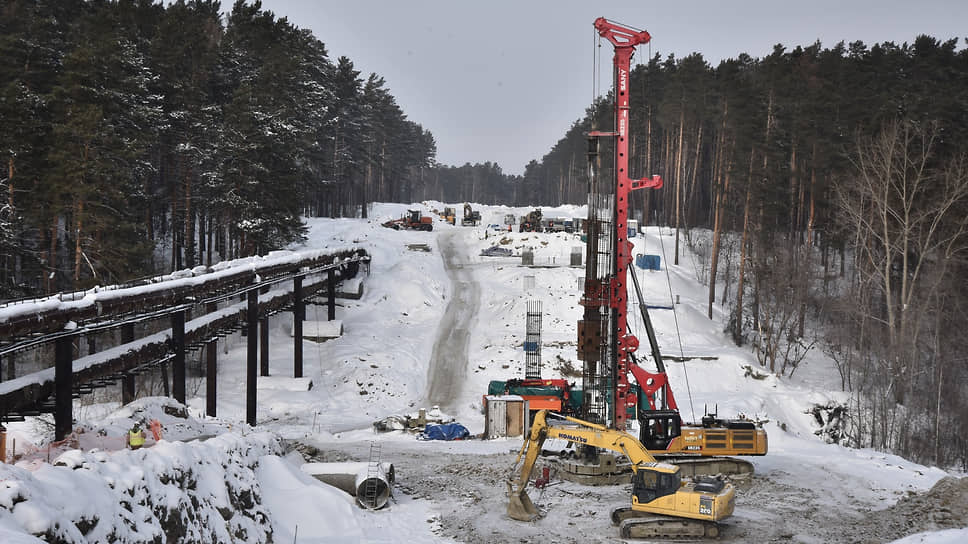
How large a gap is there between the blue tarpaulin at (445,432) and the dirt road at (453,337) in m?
4.48

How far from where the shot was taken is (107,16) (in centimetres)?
3769

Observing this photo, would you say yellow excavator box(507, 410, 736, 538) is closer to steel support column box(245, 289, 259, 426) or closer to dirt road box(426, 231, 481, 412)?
dirt road box(426, 231, 481, 412)

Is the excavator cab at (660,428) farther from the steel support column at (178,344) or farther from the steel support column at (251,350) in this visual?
the steel support column at (251,350)

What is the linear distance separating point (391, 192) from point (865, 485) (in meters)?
98.2

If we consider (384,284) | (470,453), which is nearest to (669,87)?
(384,284)

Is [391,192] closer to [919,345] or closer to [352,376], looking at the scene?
[352,376]

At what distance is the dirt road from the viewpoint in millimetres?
35375

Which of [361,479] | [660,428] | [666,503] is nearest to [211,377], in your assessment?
[361,479]

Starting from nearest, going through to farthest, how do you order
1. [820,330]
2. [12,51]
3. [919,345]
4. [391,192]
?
[12,51]
[919,345]
[820,330]
[391,192]

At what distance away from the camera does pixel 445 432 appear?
28.1 m

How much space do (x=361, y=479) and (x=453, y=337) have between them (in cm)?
2381

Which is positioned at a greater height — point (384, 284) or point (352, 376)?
point (384, 284)

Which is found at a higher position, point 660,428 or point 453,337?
point 660,428

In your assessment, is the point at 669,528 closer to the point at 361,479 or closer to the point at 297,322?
the point at 361,479
